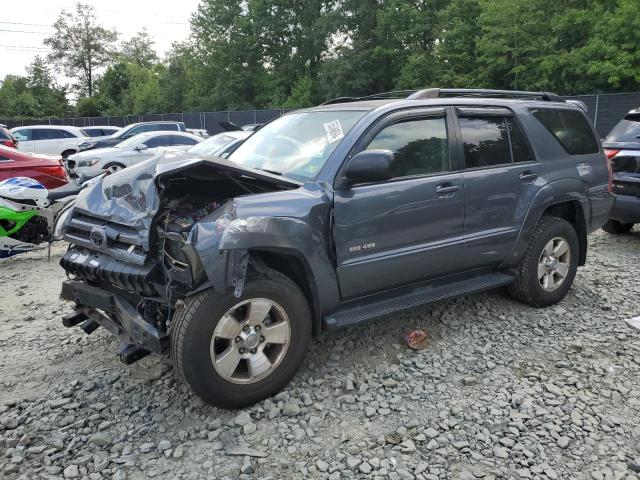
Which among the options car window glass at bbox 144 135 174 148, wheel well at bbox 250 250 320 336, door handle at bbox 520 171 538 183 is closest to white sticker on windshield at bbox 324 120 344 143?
wheel well at bbox 250 250 320 336

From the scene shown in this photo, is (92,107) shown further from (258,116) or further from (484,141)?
(484,141)

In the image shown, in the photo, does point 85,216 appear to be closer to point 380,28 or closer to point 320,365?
point 320,365

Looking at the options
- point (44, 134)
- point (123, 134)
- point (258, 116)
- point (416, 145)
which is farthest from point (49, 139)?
point (416, 145)

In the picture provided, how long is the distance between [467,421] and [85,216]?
2900 millimetres

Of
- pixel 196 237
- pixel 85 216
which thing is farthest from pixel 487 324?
pixel 85 216

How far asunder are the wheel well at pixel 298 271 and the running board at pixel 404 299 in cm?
12

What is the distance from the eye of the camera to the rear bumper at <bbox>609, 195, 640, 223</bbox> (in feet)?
21.4

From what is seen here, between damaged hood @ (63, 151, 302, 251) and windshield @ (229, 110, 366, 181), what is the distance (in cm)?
29

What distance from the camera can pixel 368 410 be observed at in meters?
3.16

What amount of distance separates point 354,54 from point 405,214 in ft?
107

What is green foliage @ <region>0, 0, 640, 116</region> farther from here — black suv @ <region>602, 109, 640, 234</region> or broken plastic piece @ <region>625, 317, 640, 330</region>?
broken plastic piece @ <region>625, 317, 640, 330</region>

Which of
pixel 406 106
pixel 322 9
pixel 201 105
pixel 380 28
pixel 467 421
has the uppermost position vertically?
pixel 322 9

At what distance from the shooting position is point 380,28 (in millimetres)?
32438

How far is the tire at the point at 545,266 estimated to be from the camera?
14.9 feet
